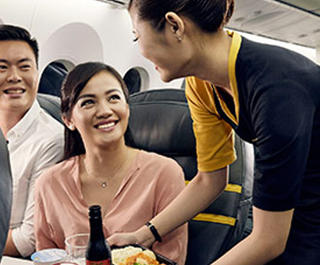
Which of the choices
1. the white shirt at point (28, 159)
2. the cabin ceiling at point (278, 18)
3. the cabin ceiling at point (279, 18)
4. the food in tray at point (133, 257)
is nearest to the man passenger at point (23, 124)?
the white shirt at point (28, 159)

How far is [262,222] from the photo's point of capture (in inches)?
38.6

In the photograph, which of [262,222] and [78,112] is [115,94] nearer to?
[78,112]

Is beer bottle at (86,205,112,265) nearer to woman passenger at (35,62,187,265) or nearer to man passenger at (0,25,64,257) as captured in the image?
woman passenger at (35,62,187,265)

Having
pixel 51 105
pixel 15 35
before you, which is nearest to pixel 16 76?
pixel 15 35

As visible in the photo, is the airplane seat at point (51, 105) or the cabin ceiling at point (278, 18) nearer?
the airplane seat at point (51, 105)

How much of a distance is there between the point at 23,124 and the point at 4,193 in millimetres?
1535

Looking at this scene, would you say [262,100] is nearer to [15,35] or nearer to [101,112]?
[101,112]

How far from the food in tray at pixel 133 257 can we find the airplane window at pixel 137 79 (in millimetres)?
4129

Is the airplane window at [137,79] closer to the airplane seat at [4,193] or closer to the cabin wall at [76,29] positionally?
the cabin wall at [76,29]

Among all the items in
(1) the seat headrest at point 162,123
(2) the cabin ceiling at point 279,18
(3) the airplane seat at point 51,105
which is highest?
(2) the cabin ceiling at point 279,18

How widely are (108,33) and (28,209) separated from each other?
3.28 m

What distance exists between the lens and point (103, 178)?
1598mm

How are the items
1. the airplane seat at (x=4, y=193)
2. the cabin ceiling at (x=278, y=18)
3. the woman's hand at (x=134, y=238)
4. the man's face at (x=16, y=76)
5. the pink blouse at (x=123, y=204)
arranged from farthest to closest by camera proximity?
1. the cabin ceiling at (x=278, y=18)
2. the man's face at (x=16, y=76)
3. the pink blouse at (x=123, y=204)
4. the woman's hand at (x=134, y=238)
5. the airplane seat at (x=4, y=193)

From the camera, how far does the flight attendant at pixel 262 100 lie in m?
0.92
